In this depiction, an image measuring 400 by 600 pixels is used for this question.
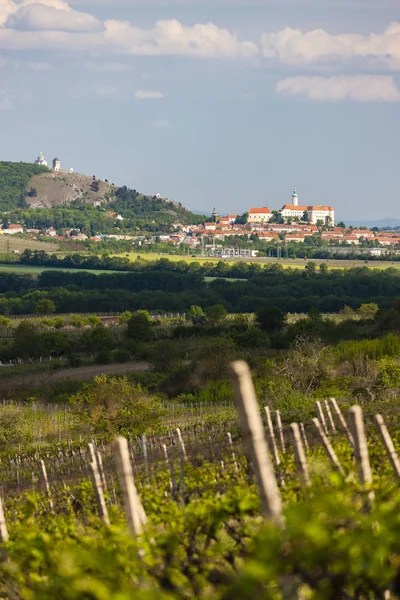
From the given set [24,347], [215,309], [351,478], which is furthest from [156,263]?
[351,478]

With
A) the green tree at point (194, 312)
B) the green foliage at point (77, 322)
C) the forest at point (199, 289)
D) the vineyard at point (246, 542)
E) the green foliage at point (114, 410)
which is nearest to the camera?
the vineyard at point (246, 542)

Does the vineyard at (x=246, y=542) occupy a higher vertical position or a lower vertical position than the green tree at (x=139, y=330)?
higher

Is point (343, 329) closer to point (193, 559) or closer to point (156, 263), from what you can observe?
point (193, 559)

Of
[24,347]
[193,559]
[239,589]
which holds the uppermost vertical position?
[239,589]

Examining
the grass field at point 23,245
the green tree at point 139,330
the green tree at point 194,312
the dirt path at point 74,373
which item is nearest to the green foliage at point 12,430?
the dirt path at point 74,373

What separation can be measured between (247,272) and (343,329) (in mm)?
75299

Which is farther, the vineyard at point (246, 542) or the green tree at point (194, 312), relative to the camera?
the green tree at point (194, 312)

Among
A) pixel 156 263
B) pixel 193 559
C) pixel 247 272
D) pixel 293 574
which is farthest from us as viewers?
pixel 156 263

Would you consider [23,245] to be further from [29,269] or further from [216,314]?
[216,314]

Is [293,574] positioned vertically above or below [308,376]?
above

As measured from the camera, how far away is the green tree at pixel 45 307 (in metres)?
92.2

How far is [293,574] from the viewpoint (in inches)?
220

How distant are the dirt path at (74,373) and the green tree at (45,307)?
35.4 meters

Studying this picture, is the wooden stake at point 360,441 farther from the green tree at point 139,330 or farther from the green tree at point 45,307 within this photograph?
the green tree at point 45,307
